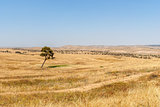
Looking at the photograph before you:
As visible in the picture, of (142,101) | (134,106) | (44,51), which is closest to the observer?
(134,106)

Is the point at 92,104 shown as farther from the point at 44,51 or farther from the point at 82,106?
the point at 44,51

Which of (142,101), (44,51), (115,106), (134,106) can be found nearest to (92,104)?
(115,106)

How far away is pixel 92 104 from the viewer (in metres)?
6.00

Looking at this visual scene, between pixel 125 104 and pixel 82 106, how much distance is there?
152 centimetres

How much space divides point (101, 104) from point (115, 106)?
55 cm

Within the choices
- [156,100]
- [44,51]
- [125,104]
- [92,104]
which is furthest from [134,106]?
[44,51]

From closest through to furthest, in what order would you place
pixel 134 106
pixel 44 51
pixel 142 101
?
pixel 134 106 → pixel 142 101 → pixel 44 51

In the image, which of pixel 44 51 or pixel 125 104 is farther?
pixel 44 51

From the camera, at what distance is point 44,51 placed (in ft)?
198

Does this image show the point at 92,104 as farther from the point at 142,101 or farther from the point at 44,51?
the point at 44,51

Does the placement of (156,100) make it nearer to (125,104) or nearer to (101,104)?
(125,104)

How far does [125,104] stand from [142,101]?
800 mm

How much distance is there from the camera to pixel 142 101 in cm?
646

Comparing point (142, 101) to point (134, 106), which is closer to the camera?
point (134, 106)
